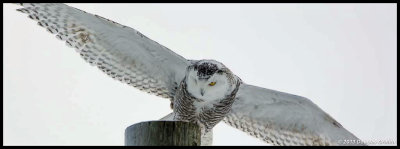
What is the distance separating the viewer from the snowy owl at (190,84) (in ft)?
24.4

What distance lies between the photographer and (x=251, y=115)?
8500 mm

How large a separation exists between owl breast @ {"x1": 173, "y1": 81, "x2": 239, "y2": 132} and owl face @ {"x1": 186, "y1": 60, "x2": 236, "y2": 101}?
73mm

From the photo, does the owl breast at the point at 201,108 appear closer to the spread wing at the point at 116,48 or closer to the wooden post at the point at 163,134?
the spread wing at the point at 116,48

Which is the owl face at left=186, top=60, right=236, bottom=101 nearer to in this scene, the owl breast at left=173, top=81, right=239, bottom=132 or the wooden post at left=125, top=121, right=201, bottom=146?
the owl breast at left=173, top=81, right=239, bottom=132

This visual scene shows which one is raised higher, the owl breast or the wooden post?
the wooden post

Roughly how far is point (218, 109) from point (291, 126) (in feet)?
3.90

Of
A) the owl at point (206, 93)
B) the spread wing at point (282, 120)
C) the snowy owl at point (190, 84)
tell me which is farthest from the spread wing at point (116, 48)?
the spread wing at point (282, 120)

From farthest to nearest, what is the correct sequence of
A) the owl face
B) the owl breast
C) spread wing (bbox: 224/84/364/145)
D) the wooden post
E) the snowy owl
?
spread wing (bbox: 224/84/364/145), the owl breast, the snowy owl, the owl face, the wooden post

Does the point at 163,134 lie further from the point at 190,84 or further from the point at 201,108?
the point at 201,108

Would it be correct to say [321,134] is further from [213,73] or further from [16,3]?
[16,3]

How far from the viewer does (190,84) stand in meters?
7.43

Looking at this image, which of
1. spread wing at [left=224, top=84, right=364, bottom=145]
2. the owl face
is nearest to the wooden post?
the owl face

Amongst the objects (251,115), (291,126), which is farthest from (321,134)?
(251,115)

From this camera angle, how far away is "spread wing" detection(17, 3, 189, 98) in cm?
746
